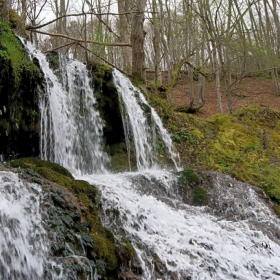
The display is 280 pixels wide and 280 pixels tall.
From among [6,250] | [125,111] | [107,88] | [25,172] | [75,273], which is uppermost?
[107,88]

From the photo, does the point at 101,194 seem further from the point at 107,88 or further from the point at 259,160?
the point at 259,160

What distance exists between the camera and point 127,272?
143 inches

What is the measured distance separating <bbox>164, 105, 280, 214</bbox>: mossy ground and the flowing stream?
1.95 feet

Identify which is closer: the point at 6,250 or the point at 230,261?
the point at 6,250

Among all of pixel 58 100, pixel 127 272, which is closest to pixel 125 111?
pixel 58 100

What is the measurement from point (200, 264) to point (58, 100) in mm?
4681

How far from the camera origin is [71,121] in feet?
24.7

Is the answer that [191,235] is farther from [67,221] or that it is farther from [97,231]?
[67,221]

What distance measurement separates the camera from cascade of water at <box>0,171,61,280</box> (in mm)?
2900

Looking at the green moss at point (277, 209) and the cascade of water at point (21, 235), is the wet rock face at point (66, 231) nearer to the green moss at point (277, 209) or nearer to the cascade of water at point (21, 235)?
the cascade of water at point (21, 235)

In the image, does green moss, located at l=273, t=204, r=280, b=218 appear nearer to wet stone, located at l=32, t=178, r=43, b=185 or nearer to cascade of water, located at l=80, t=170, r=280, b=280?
cascade of water, located at l=80, t=170, r=280, b=280

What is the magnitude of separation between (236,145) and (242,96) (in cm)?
1372

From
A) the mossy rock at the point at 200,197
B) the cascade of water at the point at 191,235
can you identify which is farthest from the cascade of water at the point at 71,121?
the mossy rock at the point at 200,197

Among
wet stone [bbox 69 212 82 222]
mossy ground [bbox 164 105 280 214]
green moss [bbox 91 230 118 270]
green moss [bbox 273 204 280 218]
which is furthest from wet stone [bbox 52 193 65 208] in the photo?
mossy ground [bbox 164 105 280 214]
